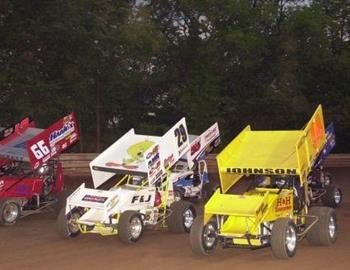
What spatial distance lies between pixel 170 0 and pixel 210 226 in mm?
27916

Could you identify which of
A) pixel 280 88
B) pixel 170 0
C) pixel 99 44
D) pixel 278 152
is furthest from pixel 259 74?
pixel 278 152

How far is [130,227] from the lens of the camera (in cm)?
1103

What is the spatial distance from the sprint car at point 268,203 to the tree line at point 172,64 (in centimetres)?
1750

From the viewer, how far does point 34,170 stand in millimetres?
14859

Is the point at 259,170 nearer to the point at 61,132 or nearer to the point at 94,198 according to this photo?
the point at 94,198

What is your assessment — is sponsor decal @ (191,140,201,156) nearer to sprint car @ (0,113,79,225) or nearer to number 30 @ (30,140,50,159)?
sprint car @ (0,113,79,225)

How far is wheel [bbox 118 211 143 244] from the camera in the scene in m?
10.9

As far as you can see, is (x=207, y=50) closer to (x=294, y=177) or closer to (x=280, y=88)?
(x=280, y=88)

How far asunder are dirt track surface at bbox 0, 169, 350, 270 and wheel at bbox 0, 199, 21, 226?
0.89 metres

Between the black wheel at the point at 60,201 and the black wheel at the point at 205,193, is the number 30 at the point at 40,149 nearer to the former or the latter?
the black wheel at the point at 60,201

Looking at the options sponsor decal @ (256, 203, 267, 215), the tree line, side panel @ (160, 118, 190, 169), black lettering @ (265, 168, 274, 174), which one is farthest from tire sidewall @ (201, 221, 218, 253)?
the tree line

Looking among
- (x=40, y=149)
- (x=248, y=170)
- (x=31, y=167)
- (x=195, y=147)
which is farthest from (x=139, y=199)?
(x=195, y=147)

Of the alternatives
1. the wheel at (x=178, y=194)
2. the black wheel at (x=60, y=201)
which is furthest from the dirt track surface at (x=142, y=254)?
the black wheel at (x=60, y=201)

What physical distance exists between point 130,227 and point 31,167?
15.0 feet
